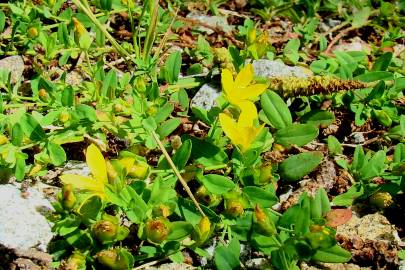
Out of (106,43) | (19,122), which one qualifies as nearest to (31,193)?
(19,122)

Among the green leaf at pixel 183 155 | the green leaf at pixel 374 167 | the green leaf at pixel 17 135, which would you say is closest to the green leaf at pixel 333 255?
the green leaf at pixel 374 167

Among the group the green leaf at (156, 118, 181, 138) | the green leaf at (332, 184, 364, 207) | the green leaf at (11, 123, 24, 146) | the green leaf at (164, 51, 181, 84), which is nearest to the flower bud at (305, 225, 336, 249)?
the green leaf at (332, 184, 364, 207)

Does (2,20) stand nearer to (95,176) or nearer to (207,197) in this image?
(95,176)

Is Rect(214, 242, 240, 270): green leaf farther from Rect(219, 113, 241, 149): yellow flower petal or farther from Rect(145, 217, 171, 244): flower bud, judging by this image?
Rect(219, 113, 241, 149): yellow flower petal

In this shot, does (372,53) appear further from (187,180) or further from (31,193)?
(31,193)

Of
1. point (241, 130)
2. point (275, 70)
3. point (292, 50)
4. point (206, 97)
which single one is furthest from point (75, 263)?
point (292, 50)

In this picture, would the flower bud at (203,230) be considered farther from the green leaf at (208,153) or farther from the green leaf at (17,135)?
the green leaf at (17,135)
